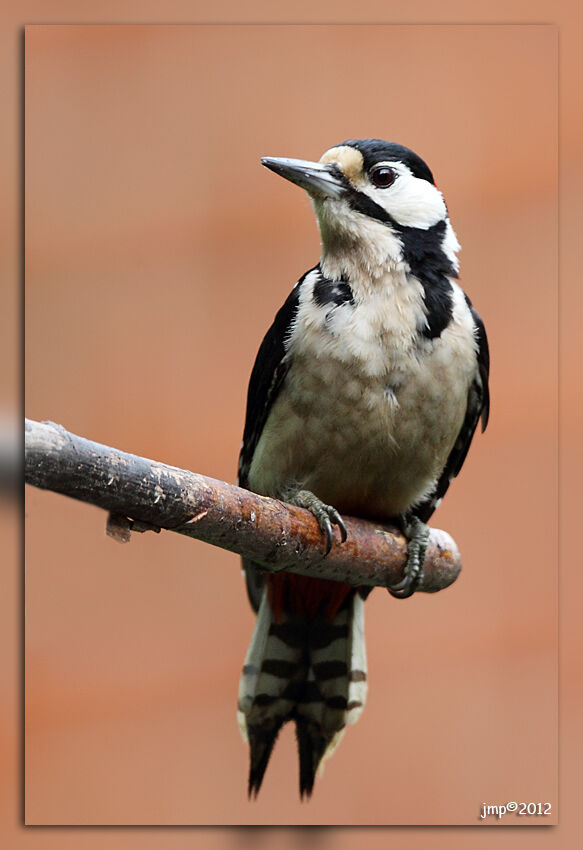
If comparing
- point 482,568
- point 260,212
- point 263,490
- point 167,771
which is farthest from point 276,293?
point 167,771

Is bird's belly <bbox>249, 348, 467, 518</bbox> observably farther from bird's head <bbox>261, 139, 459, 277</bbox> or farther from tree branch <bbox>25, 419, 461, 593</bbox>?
bird's head <bbox>261, 139, 459, 277</bbox>

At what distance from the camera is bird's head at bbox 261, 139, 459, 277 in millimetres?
2477

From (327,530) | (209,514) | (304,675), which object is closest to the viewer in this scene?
(209,514)

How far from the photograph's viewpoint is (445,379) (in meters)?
2.47

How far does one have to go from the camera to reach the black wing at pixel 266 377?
252cm

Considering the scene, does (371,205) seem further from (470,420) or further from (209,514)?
(209,514)

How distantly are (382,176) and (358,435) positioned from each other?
2.16 feet

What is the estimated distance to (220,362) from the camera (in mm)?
2859

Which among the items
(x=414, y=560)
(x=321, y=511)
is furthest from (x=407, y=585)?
(x=321, y=511)

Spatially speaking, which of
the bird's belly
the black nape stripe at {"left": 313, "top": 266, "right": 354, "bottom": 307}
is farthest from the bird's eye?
the bird's belly

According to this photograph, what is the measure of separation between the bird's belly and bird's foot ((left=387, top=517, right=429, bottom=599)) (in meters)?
0.08

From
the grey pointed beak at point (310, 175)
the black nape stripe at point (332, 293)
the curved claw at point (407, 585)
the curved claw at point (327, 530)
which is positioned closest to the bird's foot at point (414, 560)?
the curved claw at point (407, 585)

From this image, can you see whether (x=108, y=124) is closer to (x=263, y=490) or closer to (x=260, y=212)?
A: (x=260, y=212)

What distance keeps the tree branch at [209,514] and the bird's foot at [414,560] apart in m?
0.02
